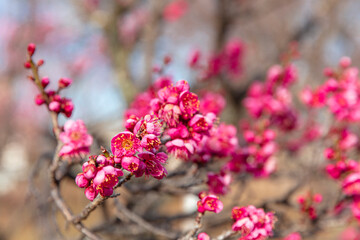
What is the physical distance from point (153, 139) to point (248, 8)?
4.14 m

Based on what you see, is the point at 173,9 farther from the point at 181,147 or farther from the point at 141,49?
the point at 181,147

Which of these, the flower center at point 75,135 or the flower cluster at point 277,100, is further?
the flower cluster at point 277,100

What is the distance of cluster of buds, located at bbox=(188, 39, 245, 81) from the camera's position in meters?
2.74

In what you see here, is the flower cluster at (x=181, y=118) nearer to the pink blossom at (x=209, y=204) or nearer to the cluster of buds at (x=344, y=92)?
the pink blossom at (x=209, y=204)

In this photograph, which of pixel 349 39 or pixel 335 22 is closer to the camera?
pixel 335 22

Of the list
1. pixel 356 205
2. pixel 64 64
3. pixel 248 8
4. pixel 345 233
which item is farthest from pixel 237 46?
pixel 64 64

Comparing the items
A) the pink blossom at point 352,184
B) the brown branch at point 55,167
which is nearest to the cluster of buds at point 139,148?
the brown branch at point 55,167

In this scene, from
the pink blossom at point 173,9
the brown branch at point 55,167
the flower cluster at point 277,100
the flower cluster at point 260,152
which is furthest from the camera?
the pink blossom at point 173,9

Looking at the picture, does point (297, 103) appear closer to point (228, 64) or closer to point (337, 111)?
point (228, 64)

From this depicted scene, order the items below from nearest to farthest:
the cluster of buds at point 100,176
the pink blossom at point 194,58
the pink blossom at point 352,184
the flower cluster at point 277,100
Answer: the cluster of buds at point 100,176 < the pink blossom at point 352,184 < the flower cluster at point 277,100 < the pink blossom at point 194,58

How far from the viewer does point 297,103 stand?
536 cm

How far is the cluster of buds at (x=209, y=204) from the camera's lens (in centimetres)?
116

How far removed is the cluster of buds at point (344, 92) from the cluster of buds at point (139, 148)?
167cm

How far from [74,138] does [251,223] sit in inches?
30.7
